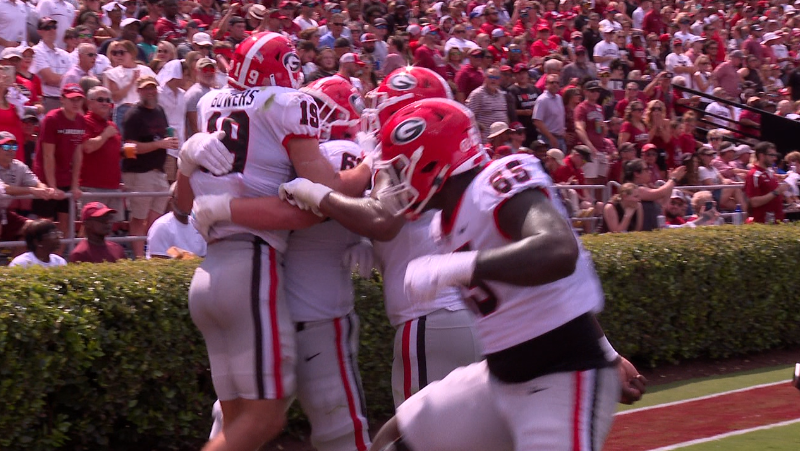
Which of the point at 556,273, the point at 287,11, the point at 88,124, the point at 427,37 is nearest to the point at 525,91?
the point at 427,37

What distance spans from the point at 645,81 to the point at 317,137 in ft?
45.1

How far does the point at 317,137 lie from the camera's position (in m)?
4.27

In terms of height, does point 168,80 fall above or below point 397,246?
below

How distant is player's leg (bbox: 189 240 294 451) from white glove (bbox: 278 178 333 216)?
335 millimetres

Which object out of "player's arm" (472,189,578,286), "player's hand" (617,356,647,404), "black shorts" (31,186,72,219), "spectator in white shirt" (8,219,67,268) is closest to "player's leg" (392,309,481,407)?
"player's hand" (617,356,647,404)

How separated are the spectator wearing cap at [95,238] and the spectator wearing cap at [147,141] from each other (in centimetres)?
177

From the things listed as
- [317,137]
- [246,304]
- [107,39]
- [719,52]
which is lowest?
[719,52]

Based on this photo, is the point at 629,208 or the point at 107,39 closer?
the point at 629,208

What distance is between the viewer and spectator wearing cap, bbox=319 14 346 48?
14.5 meters

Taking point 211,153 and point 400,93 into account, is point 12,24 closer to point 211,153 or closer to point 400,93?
point 211,153

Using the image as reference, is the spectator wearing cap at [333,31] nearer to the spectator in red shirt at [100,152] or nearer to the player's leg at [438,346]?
the spectator in red shirt at [100,152]

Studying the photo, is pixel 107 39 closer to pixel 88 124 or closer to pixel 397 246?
pixel 88 124

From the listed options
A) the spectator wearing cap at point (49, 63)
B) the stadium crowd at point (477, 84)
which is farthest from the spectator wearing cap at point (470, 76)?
the spectator wearing cap at point (49, 63)

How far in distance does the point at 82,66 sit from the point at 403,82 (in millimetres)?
6966
